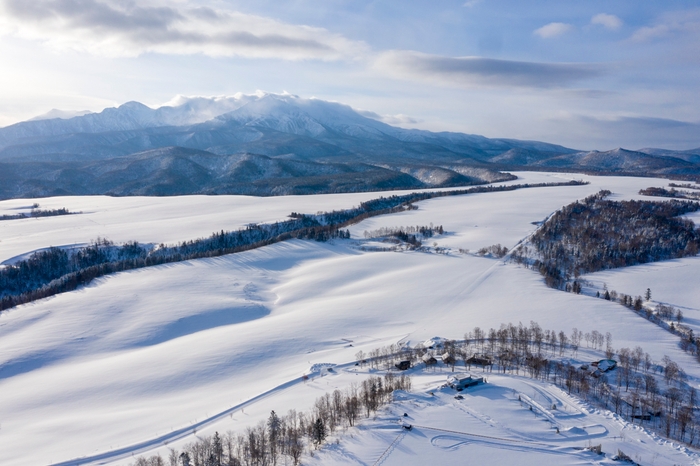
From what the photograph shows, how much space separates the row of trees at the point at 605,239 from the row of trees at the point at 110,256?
148ft

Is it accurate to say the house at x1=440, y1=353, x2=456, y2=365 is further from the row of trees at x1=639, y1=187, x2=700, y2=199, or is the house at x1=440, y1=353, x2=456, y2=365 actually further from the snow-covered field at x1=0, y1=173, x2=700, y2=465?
the row of trees at x1=639, y1=187, x2=700, y2=199

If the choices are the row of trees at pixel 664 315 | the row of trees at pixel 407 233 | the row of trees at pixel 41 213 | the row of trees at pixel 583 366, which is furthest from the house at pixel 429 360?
the row of trees at pixel 41 213

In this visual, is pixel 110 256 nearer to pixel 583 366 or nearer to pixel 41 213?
pixel 41 213

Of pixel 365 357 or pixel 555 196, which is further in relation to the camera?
pixel 555 196

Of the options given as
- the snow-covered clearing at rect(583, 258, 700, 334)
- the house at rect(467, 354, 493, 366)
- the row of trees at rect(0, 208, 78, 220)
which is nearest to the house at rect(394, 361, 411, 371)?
the house at rect(467, 354, 493, 366)

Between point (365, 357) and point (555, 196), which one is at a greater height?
point (555, 196)

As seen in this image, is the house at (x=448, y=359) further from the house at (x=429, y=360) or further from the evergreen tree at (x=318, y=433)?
the evergreen tree at (x=318, y=433)

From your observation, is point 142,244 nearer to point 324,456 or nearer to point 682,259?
point 324,456

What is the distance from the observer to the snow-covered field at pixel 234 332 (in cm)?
3167

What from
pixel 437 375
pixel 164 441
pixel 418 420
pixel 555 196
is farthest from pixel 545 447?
pixel 555 196

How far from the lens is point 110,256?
94.1 metres

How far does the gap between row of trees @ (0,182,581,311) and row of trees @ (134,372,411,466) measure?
49.5m

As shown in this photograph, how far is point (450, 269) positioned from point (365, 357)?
37.1 m

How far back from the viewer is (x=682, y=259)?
83.4 m
